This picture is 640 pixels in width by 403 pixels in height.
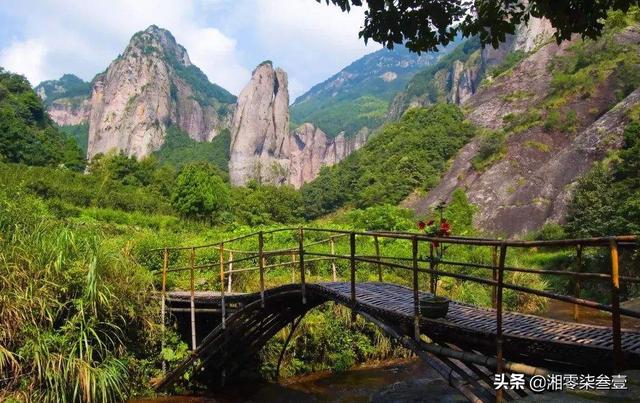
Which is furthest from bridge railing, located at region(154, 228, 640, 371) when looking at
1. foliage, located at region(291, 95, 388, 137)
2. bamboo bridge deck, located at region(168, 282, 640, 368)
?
foliage, located at region(291, 95, 388, 137)

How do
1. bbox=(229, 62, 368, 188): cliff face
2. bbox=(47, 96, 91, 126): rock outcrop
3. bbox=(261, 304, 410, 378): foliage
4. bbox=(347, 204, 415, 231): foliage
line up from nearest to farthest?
bbox=(261, 304, 410, 378): foliage → bbox=(347, 204, 415, 231): foliage → bbox=(229, 62, 368, 188): cliff face → bbox=(47, 96, 91, 126): rock outcrop

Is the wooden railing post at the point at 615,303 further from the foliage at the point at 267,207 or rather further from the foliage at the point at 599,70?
the foliage at the point at 599,70

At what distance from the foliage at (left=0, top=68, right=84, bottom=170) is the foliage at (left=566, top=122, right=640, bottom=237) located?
45140 mm

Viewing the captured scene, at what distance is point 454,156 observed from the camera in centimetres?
6156

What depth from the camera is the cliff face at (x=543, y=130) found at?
42062 millimetres

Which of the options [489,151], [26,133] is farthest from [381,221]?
[26,133]

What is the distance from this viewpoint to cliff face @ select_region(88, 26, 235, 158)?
397 feet

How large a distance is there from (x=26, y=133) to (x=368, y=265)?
5115 cm

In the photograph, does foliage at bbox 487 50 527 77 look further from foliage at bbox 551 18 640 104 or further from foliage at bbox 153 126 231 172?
foliage at bbox 153 126 231 172

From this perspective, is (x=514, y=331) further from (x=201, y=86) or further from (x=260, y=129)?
(x=201, y=86)

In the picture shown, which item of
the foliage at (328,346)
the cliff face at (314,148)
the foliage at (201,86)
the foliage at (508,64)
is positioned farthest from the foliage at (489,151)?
the foliage at (201,86)

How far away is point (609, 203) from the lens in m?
27.6

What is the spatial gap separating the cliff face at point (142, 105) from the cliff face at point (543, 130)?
80.7 metres

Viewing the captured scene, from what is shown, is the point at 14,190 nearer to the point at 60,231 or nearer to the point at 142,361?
the point at 60,231
